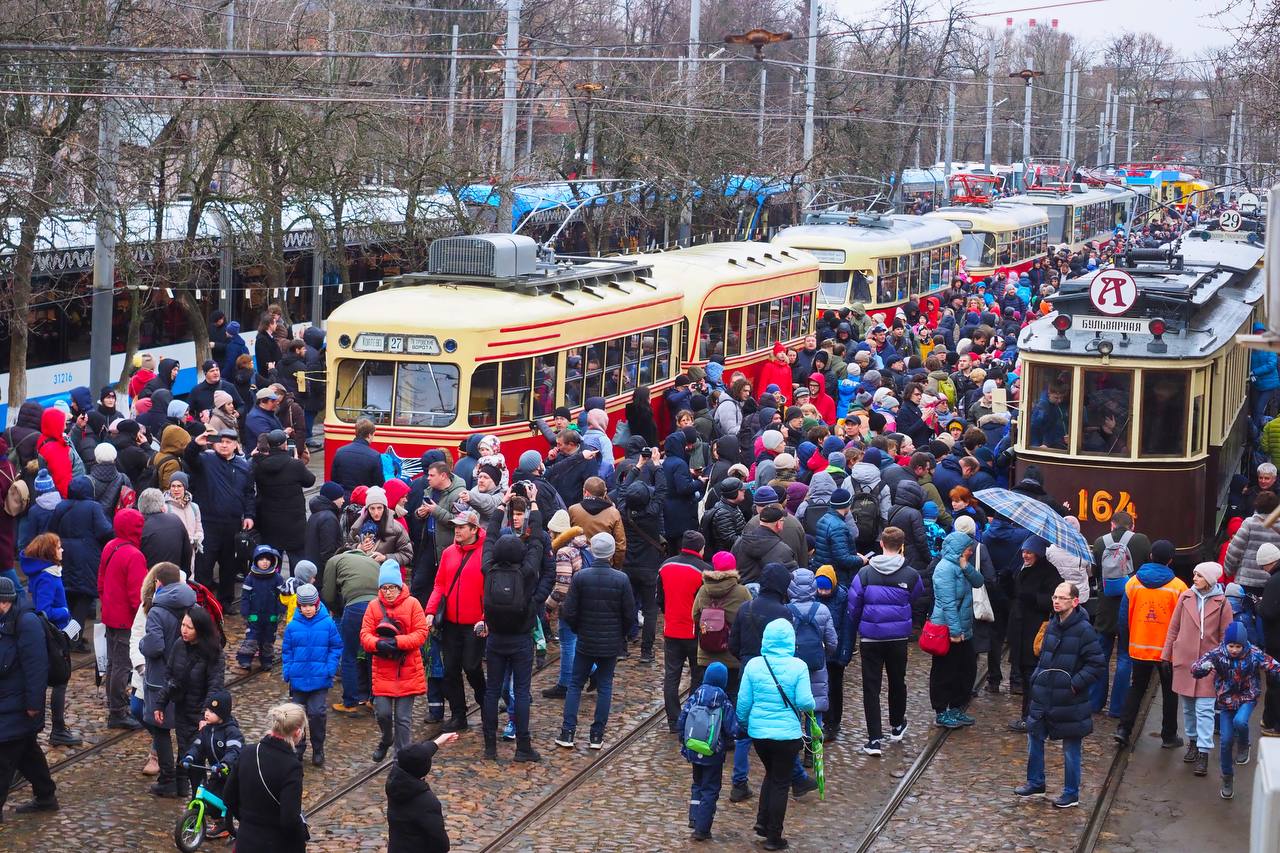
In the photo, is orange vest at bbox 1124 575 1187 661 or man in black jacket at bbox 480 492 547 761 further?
orange vest at bbox 1124 575 1187 661

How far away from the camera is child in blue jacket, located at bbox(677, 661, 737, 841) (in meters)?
10.7

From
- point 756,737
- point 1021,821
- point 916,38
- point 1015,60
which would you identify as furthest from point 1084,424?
point 1015,60

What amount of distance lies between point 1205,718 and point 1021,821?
1.76 m

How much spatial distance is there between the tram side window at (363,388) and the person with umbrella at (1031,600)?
7112mm

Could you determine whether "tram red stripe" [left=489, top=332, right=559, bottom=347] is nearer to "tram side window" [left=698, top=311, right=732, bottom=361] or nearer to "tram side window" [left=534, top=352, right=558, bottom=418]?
"tram side window" [left=534, top=352, right=558, bottom=418]

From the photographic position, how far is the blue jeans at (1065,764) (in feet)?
37.9

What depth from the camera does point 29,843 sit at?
10320 millimetres

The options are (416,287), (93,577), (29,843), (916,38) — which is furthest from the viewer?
(916,38)

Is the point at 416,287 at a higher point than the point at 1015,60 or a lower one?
lower

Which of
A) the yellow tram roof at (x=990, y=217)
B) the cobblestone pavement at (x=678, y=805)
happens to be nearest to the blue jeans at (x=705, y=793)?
the cobblestone pavement at (x=678, y=805)

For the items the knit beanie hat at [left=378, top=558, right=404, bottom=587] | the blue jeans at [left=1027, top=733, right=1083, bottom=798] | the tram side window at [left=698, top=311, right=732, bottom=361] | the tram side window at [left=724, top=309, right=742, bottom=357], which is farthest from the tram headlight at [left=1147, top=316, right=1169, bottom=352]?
the tram side window at [left=724, top=309, right=742, bottom=357]

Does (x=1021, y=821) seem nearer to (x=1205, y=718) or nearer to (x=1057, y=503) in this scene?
(x=1205, y=718)

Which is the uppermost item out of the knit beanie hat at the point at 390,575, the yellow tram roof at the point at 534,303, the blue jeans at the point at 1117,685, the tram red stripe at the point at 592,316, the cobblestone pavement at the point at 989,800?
the yellow tram roof at the point at 534,303

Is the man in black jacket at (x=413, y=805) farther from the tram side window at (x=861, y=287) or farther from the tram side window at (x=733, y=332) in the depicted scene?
the tram side window at (x=861, y=287)
